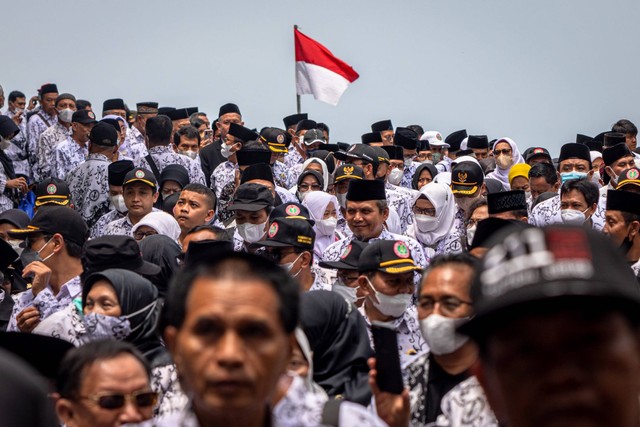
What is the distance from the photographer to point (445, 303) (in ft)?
15.6

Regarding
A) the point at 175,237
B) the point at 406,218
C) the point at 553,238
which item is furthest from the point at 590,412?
the point at 406,218

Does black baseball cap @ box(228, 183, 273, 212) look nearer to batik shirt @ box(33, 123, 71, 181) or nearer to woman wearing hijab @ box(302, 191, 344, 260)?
woman wearing hijab @ box(302, 191, 344, 260)

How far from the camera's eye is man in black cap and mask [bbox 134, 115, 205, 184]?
1255cm

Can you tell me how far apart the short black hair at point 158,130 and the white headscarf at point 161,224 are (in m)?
3.36

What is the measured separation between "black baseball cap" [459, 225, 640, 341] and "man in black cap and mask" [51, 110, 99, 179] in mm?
12441

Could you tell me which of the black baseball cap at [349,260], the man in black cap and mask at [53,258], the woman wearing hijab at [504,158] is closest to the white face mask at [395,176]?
the woman wearing hijab at [504,158]

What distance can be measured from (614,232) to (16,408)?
19.7 ft

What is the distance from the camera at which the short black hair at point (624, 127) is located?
636 inches

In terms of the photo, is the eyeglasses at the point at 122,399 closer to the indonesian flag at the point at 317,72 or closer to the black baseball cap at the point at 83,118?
the black baseball cap at the point at 83,118

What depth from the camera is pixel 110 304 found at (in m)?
5.70

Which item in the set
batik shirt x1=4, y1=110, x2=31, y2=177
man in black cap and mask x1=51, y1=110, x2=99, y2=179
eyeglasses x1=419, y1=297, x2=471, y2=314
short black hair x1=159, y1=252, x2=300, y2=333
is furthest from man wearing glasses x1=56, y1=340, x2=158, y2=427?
batik shirt x1=4, y1=110, x2=31, y2=177

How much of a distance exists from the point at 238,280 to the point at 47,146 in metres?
12.8

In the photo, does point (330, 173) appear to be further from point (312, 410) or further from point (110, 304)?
point (312, 410)

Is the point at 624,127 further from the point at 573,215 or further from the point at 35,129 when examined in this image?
the point at 35,129
